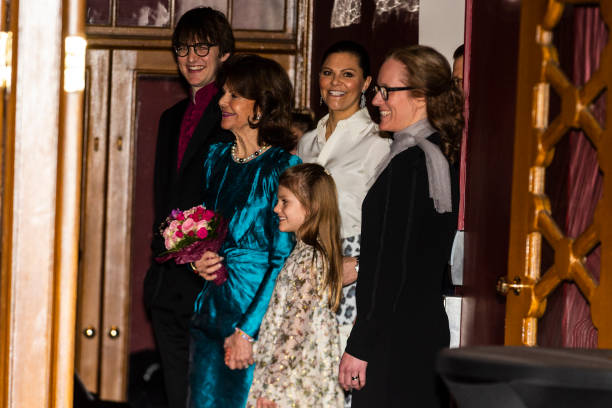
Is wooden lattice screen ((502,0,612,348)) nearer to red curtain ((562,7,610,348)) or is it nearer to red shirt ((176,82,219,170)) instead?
red curtain ((562,7,610,348))

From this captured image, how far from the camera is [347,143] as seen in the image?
10.4ft

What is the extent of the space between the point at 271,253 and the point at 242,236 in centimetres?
12

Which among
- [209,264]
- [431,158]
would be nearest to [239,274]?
[209,264]

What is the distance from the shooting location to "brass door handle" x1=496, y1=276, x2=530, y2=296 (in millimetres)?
2590

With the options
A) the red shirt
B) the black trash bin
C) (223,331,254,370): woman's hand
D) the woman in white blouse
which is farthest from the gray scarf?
the black trash bin

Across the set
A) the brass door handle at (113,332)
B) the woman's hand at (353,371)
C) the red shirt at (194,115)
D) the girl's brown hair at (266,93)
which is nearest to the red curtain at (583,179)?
the woman's hand at (353,371)

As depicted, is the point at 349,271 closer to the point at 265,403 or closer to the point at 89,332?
the point at 265,403

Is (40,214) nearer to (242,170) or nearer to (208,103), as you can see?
(242,170)

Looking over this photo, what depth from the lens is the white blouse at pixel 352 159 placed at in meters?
3.08

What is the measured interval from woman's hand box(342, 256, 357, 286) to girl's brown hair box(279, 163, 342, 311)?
16cm

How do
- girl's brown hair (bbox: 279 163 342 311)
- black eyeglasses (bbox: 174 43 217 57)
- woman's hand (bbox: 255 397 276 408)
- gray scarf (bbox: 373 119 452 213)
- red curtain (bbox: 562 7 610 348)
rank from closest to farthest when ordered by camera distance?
gray scarf (bbox: 373 119 452 213)
red curtain (bbox: 562 7 610 348)
woman's hand (bbox: 255 397 276 408)
girl's brown hair (bbox: 279 163 342 311)
black eyeglasses (bbox: 174 43 217 57)

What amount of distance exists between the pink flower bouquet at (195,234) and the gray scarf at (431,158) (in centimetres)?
68

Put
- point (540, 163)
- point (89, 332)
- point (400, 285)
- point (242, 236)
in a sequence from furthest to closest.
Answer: point (89, 332), point (242, 236), point (540, 163), point (400, 285)

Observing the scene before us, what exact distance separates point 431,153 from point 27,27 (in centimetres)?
107
